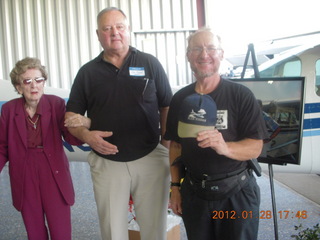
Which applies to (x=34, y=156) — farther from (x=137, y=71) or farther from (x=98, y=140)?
(x=137, y=71)

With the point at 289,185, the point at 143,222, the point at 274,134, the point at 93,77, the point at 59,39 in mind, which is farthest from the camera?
the point at 59,39

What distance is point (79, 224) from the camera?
2895mm

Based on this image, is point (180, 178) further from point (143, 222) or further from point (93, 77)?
point (93, 77)

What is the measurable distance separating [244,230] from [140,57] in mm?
1014

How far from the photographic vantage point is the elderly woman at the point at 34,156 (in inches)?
66.6

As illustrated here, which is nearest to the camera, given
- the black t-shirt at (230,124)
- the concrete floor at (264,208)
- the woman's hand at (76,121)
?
the black t-shirt at (230,124)

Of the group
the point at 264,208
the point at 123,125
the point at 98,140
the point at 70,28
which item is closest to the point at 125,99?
the point at 123,125

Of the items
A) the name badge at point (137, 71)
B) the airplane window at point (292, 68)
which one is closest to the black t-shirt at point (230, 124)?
the name badge at point (137, 71)

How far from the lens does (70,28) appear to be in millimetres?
5406

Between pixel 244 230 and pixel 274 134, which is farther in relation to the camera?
pixel 274 134

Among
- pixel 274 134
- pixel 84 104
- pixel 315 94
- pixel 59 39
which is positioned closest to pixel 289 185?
pixel 315 94

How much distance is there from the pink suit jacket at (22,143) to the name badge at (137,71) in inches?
19.9

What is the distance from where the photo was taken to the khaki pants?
1.69 m

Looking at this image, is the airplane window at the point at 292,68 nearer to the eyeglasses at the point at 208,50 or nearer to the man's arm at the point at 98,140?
the eyeglasses at the point at 208,50
